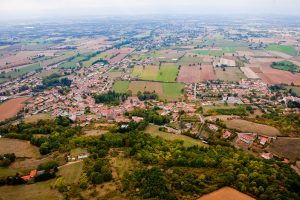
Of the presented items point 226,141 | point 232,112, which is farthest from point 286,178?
point 232,112

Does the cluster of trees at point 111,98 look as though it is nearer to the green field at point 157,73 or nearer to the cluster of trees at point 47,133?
the cluster of trees at point 47,133

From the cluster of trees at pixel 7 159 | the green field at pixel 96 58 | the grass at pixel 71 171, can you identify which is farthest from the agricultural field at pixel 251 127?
the green field at pixel 96 58

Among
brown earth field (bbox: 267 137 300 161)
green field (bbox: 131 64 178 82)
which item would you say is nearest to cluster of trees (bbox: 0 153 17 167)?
brown earth field (bbox: 267 137 300 161)

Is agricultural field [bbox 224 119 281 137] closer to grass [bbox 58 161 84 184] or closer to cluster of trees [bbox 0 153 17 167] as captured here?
grass [bbox 58 161 84 184]

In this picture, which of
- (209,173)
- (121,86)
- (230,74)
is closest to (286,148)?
(209,173)

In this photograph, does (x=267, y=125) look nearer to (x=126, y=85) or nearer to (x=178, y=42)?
(x=126, y=85)

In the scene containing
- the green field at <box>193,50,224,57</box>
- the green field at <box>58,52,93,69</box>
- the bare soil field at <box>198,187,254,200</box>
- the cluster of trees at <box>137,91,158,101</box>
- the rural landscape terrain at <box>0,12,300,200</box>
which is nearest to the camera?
the bare soil field at <box>198,187,254,200</box>

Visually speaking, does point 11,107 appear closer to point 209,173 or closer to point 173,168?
point 173,168
